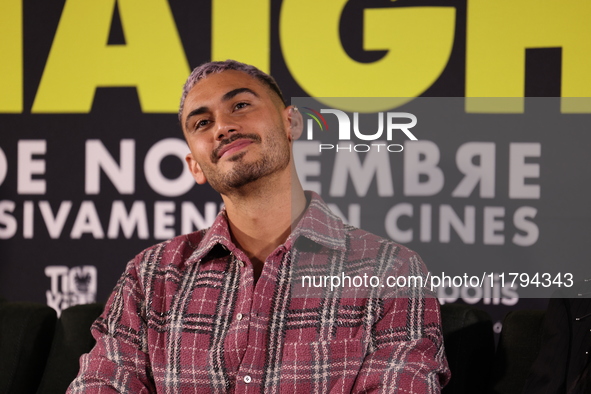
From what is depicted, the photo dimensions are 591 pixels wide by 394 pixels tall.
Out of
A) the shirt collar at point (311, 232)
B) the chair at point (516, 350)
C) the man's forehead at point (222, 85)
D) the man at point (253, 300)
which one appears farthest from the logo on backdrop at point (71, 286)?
the chair at point (516, 350)

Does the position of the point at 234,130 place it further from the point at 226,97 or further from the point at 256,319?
the point at 256,319

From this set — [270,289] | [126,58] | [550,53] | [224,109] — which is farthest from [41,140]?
[550,53]

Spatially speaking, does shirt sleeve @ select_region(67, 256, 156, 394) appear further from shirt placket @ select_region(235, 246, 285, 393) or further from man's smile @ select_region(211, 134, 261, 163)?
man's smile @ select_region(211, 134, 261, 163)

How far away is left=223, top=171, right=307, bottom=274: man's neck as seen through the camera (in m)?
1.90

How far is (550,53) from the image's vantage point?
274 centimetres

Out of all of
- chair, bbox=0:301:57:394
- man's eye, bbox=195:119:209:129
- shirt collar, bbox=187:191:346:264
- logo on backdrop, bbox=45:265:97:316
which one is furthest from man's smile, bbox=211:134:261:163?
logo on backdrop, bbox=45:265:97:316

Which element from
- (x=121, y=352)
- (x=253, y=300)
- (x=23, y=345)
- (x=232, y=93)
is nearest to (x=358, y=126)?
(x=232, y=93)

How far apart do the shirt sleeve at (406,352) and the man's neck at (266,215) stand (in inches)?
14.9

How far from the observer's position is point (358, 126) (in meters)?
Answer: 2.09

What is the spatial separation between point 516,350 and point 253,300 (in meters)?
0.77

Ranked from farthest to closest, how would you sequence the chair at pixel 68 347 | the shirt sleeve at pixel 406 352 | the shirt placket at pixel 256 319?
the chair at pixel 68 347, the shirt placket at pixel 256 319, the shirt sleeve at pixel 406 352

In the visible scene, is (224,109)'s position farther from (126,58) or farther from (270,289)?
(126,58)

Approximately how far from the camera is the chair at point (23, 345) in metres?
2.16

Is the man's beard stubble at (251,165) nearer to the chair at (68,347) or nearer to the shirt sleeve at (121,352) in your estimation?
the shirt sleeve at (121,352)
